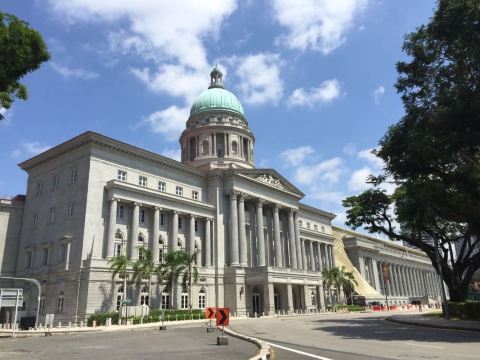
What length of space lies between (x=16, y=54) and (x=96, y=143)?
104 feet

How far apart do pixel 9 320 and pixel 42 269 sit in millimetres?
5795

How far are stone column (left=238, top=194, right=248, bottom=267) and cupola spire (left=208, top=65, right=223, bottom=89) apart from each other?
32943 mm

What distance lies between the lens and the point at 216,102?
259 feet

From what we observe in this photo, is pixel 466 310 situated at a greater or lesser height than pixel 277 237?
lesser

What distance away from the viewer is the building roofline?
4647 cm

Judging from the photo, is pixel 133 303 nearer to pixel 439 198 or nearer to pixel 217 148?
pixel 439 198

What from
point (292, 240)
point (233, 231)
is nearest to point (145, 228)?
point (233, 231)

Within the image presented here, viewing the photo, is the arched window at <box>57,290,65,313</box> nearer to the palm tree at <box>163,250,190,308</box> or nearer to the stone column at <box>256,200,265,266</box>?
the palm tree at <box>163,250,190,308</box>

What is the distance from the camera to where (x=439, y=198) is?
28547mm

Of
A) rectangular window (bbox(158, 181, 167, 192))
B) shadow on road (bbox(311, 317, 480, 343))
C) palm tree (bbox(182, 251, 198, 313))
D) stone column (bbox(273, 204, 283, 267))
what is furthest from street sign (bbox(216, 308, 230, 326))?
stone column (bbox(273, 204, 283, 267))

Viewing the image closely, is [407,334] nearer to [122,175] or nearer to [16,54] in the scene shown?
[16,54]

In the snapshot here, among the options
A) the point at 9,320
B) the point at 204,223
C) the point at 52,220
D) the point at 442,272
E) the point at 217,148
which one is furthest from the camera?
the point at 217,148

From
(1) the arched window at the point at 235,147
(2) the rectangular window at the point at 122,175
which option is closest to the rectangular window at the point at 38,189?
(2) the rectangular window at the point at 122,175

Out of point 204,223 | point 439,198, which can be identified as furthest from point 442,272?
point 204,223
